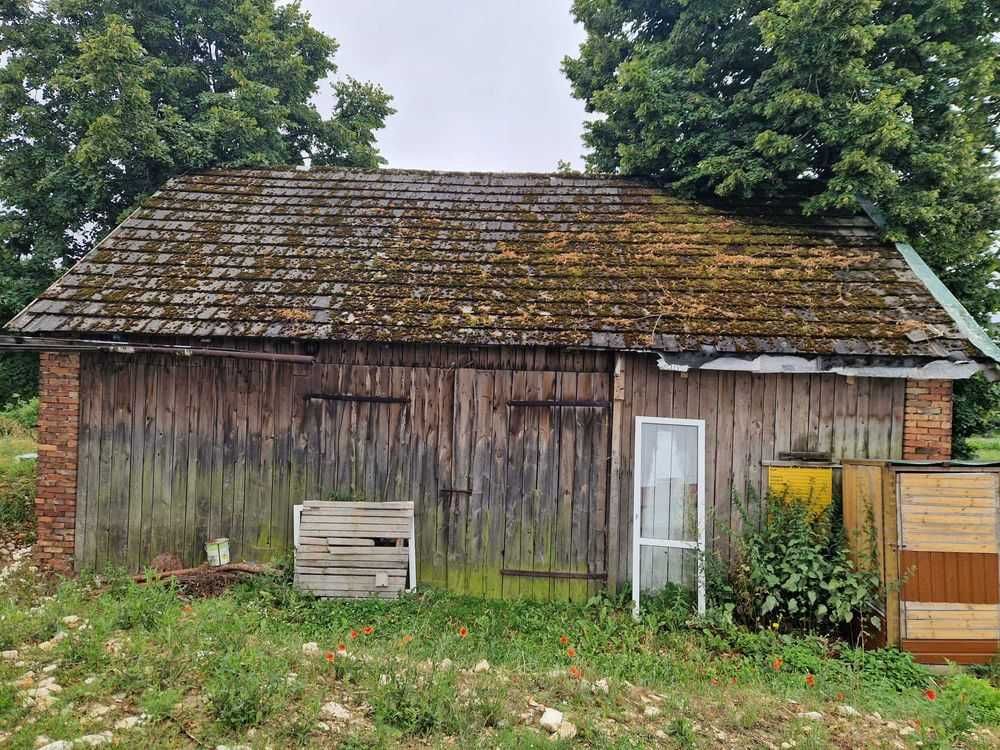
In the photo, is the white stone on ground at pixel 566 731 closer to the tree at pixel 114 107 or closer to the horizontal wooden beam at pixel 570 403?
the horizontal wooden beam at pixel 570 403

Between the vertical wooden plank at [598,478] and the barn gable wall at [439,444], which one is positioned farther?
the vertical wooden plank at [598,478]

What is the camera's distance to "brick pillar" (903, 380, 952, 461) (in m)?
5.67

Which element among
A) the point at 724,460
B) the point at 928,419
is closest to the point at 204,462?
the point at 724,460

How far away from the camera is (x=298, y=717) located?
350 cm

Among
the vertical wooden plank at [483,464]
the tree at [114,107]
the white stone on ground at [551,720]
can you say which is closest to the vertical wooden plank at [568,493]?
the vertical wooden plank at [483,464]

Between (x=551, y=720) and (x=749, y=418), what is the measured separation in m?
3.92

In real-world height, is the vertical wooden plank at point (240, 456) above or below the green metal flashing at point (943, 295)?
below

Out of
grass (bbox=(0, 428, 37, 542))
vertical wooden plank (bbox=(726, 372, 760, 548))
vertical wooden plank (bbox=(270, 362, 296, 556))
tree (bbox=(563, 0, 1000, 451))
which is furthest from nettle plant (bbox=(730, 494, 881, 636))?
grass (bbox=(0, 428, 37, 542))

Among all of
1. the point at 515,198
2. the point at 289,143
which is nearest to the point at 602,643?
the point at 515,198

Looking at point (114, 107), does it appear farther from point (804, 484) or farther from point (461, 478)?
point (804, 484)

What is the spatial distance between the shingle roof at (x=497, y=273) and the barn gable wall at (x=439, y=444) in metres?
0.47

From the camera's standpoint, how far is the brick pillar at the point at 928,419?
18.6ft

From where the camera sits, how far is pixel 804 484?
5.68 meters

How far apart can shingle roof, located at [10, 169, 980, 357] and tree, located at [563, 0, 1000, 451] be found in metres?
0.62
